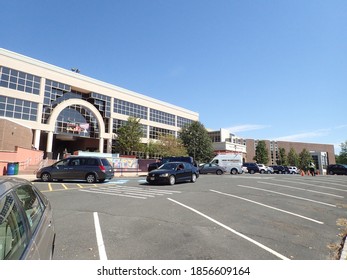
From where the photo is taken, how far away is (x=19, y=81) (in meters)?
Answer: 35.9

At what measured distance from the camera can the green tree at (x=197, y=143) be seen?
186 feet

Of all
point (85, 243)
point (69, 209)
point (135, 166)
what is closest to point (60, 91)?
point (135, 166)

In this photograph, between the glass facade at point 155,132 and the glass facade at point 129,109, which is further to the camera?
the glass facade at point 155,132

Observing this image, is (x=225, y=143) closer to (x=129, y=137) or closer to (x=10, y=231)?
(x=129, y=137)

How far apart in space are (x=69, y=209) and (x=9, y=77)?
3576 centimetres

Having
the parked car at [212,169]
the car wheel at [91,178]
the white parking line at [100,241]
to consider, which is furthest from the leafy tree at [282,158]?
the white parking line at [100,241]

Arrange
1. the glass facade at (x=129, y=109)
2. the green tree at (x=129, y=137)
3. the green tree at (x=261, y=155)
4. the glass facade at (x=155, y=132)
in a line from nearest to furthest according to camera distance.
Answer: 1. the green tree at (x=129, y=137)
2. the glass facade at (x=129, y=109)
3. the glass facade at (x=155, y=132)
4. the green tree at (x=261, y=155)

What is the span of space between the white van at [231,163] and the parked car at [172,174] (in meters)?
18.1

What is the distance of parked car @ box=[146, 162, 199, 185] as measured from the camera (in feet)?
50.7

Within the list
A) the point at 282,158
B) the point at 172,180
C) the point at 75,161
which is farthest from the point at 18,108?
the point at 282,158

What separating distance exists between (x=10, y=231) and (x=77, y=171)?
1538 cm

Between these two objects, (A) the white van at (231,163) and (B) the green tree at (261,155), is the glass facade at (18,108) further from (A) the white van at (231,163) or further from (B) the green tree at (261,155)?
(B) the green tree at (261,155)

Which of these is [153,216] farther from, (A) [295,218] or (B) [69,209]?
(A) [295,218]

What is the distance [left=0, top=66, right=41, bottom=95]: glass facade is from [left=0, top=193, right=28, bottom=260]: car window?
39.7m
